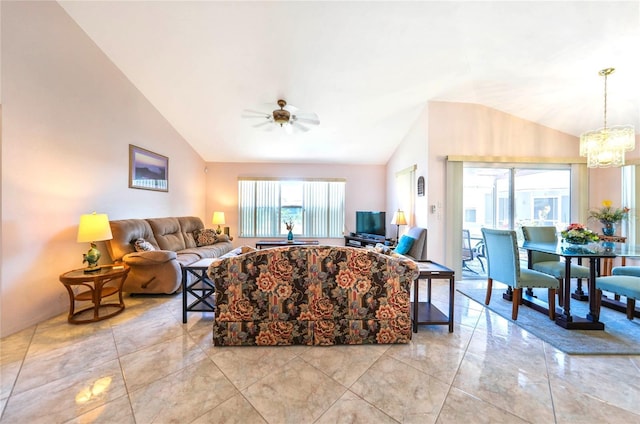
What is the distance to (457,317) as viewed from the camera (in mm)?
2703

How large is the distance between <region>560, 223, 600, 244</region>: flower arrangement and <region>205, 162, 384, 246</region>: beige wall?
340 centimetres

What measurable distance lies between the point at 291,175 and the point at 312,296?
4608mm

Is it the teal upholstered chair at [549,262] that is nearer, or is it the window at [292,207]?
the teal upholstered chair at [549,262]

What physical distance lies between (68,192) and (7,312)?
51.2 inches

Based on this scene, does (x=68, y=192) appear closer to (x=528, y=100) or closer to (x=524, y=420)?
(x=524, y=420)

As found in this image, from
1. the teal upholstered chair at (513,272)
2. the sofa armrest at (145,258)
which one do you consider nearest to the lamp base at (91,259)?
the sofa armrest at (145,258)

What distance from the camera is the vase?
3848mm

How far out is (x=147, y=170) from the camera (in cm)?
421

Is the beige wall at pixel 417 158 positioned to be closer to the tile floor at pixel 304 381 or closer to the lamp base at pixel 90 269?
the tile floor at pixel 304 381

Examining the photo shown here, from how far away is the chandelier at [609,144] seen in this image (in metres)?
2.79

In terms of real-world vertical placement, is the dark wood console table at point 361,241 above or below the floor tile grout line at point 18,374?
above

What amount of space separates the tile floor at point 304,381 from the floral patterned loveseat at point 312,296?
0.40 feet

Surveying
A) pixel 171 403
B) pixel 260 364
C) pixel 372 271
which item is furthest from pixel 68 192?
pixel 372 271

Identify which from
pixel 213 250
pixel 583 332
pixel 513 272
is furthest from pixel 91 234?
pixel 583 332
